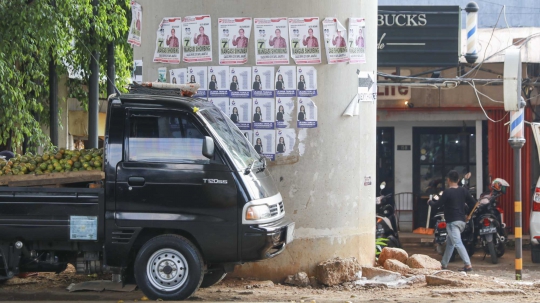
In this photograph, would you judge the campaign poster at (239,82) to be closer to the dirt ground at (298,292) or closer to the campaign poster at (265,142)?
the campaign poster at (265,142)

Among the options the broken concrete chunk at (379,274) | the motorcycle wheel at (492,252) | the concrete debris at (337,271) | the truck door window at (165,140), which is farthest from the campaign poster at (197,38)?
the motorcycle wheel at (492,252)

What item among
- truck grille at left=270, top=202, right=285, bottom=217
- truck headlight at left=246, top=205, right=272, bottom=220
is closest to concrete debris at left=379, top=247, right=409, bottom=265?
truck grille at left=270, top=202, right=285, bottom=217

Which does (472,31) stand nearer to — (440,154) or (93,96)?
(440,154)

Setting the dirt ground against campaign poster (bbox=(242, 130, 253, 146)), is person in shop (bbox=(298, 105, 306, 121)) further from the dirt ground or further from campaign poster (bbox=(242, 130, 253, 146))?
the dirt ground

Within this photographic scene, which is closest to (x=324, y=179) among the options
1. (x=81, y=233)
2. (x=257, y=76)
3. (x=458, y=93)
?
(x=257, y=76)

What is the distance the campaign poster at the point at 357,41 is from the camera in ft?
32.6

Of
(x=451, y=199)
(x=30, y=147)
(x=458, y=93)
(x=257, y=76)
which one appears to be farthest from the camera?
(x=458, y=93)

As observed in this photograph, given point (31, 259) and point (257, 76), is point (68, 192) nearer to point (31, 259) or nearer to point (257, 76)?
point (31, 259)

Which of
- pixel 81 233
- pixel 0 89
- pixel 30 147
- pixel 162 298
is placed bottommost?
pixel 162 298

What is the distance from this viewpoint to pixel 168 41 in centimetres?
995

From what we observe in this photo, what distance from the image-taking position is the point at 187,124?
26.4 feet

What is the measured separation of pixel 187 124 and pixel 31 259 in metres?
2.24

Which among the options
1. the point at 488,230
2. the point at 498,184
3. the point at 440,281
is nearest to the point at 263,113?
the point at 440,281

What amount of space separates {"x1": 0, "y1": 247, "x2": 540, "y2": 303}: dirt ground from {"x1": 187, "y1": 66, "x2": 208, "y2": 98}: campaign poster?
2.41 m
